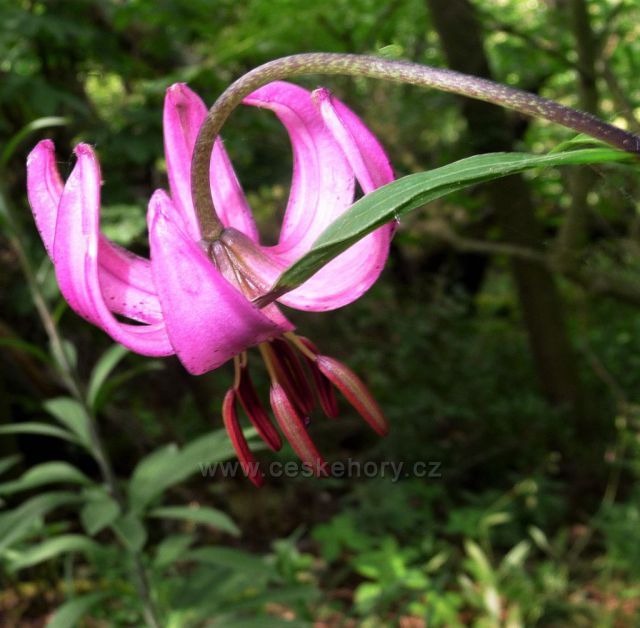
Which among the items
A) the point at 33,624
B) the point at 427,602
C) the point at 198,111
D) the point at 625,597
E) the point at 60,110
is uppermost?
the point at 60,110

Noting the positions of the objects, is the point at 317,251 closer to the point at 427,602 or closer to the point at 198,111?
the point at 198,111

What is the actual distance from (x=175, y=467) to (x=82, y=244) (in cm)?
111

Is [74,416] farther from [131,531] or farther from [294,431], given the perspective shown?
[294,431]

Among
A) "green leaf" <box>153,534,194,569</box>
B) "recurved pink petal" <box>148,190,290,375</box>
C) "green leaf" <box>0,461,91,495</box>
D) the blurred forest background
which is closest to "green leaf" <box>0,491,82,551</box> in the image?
"green leaf" <box>0,461,91,495</box>

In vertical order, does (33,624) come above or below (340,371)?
below

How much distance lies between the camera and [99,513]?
132 centimetres

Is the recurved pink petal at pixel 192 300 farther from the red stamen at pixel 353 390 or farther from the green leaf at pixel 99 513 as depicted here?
the green leaf at pixel 99 513

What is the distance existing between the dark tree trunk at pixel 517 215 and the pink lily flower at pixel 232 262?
5.26 ft

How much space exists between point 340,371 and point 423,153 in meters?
3.13

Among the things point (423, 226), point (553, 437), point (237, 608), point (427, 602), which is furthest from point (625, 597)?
point (423, 226)

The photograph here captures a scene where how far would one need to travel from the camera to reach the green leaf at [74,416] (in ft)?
4.90

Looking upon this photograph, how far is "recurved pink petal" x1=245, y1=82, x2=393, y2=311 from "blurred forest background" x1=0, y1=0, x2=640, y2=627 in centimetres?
115

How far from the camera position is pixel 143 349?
472mm

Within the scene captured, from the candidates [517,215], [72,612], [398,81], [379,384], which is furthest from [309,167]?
[379,384]
